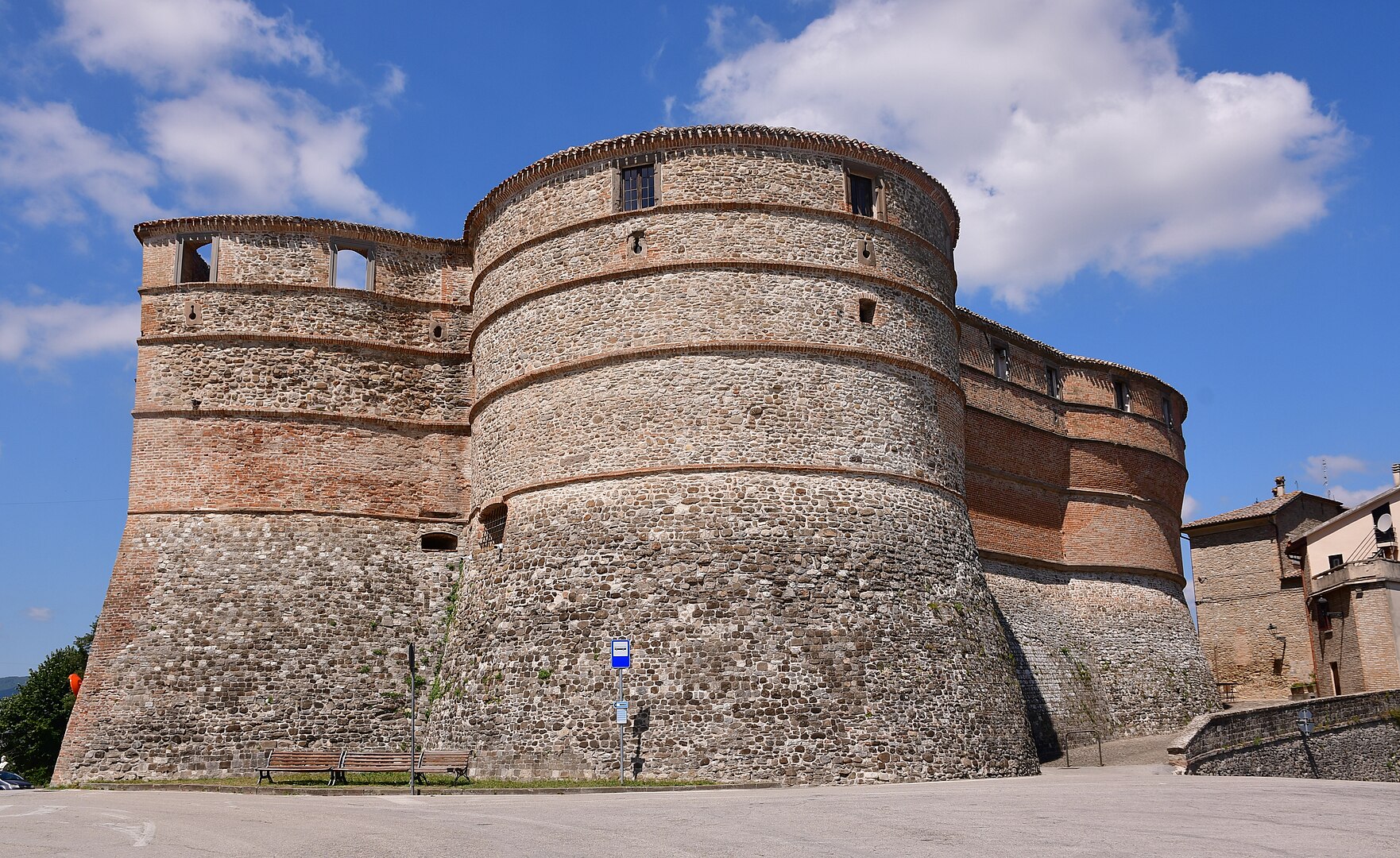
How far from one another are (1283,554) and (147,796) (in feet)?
118

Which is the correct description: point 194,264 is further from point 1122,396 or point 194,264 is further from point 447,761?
point 1122,396

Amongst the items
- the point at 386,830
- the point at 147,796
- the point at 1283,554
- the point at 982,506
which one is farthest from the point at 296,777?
the point at 1283,554

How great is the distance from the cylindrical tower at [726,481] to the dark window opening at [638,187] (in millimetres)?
40

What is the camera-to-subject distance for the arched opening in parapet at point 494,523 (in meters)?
22.9

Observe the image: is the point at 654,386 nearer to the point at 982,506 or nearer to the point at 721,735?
the point at 721,735

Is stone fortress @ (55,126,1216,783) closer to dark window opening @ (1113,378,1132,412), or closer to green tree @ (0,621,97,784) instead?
dark window opening @ (1113,378,1132,412)

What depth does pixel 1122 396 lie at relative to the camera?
35562mm

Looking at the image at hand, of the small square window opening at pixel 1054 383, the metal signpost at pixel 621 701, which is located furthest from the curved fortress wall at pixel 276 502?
the small square window opening at pixel 1054 383

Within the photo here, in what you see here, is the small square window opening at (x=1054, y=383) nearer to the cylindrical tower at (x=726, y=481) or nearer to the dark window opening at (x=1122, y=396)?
the dark window opening at (x=1122, y=396)

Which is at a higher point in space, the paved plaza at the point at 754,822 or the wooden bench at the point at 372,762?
the wooden bench at the point at 372,762

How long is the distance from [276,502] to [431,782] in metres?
7.14

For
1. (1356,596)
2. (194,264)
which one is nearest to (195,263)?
(194,264)

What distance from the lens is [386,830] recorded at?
12125 millimetres

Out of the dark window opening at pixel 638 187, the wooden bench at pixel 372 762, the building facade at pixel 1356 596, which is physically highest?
the dark window opening at pixel 638 187
